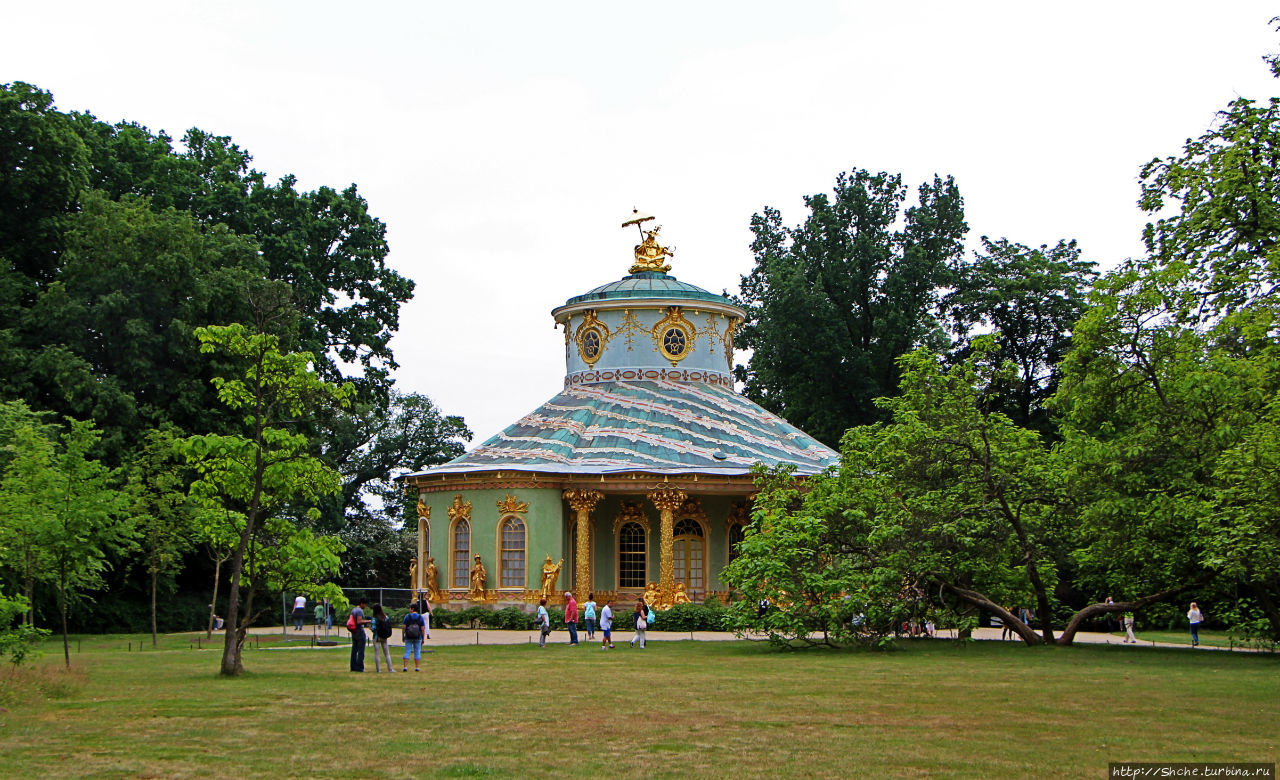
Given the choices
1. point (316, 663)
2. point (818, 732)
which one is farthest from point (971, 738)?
point (316, 663)

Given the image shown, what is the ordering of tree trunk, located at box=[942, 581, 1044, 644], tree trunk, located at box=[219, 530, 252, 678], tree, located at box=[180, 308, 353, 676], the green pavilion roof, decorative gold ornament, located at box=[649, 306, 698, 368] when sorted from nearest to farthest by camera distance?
tree trunk, located at box=[219, 530, 252, 678] → tree, located at box=[180, 308, 353, 676] → tree trunk, located at box=[942, 581, 1044, 644] → the green pavilion roof → decorative gold ornament, located at box=[649, 306, 698, 368]

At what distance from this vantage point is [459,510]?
39031 millimetres

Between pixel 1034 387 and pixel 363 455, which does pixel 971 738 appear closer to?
pixel 1034 387

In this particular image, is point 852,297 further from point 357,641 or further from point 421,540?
point 357,641

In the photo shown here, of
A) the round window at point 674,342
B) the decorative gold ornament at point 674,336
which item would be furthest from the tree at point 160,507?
the round window at point 674,342

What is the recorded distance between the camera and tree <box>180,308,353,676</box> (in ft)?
69.6

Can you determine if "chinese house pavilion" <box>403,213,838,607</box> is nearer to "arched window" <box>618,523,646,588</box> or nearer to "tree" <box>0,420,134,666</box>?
"arched window" <box>618,523,646,588</box>

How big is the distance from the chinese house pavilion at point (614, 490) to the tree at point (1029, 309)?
9.19m

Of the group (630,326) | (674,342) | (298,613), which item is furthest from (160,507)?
(674,342)

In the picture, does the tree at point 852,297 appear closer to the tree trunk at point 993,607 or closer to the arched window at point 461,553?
the arched window at point 461,553

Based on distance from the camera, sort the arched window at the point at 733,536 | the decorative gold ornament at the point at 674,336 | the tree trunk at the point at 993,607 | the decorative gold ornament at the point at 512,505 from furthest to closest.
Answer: the decorative gold ornament at the point at 674,336 < the arched window at the point at 733,536 < the decorative gold ornament at the point at 512,505 < the tree trunk at the point at 993,607

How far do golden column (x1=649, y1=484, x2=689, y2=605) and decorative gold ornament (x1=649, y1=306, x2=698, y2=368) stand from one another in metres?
7.18

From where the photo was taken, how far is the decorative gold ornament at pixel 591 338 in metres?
44.8

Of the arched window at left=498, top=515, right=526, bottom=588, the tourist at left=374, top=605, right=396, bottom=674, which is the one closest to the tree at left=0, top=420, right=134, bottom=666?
the tourist at left=374, top=605, right=396, bottom=674
